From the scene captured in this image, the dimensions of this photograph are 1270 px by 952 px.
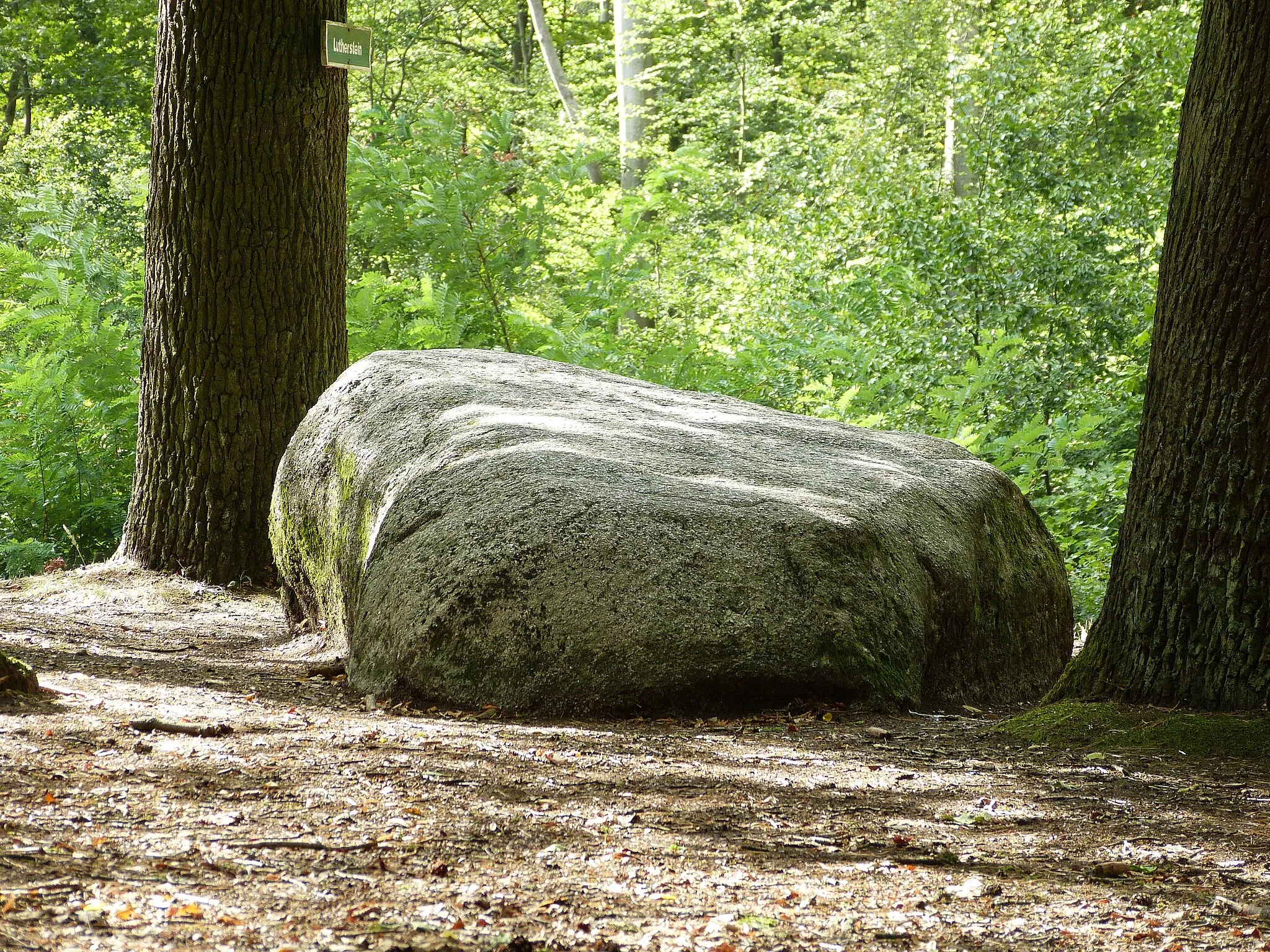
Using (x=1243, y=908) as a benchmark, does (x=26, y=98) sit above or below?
above

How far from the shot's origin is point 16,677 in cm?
346

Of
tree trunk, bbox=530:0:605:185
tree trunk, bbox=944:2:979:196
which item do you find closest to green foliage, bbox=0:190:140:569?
tree trunk, bbox=944:2:979:196

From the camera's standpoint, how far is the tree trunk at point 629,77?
2073 cm

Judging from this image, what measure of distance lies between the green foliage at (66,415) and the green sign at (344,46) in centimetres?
335

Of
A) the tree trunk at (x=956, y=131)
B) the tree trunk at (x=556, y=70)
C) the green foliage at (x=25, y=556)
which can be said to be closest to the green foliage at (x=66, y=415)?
the green foliage at (x=25, y=556)

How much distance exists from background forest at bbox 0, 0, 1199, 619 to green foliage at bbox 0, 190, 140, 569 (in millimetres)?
23

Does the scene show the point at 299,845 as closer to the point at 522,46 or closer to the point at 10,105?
the point at 10,105

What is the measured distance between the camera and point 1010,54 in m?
12.9

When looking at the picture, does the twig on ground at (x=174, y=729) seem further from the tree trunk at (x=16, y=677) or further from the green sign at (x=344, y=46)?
the green sign at (x=344, y=46)

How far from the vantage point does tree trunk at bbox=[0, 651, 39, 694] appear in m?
3.41

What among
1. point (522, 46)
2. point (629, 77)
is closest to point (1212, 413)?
point (629, 77)

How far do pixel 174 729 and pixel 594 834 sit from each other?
1.31 m

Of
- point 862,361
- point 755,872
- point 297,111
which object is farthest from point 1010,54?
point 755,872

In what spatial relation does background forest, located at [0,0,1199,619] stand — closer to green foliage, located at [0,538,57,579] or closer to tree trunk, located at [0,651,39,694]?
green foliage, located at [0,538,57,579]
